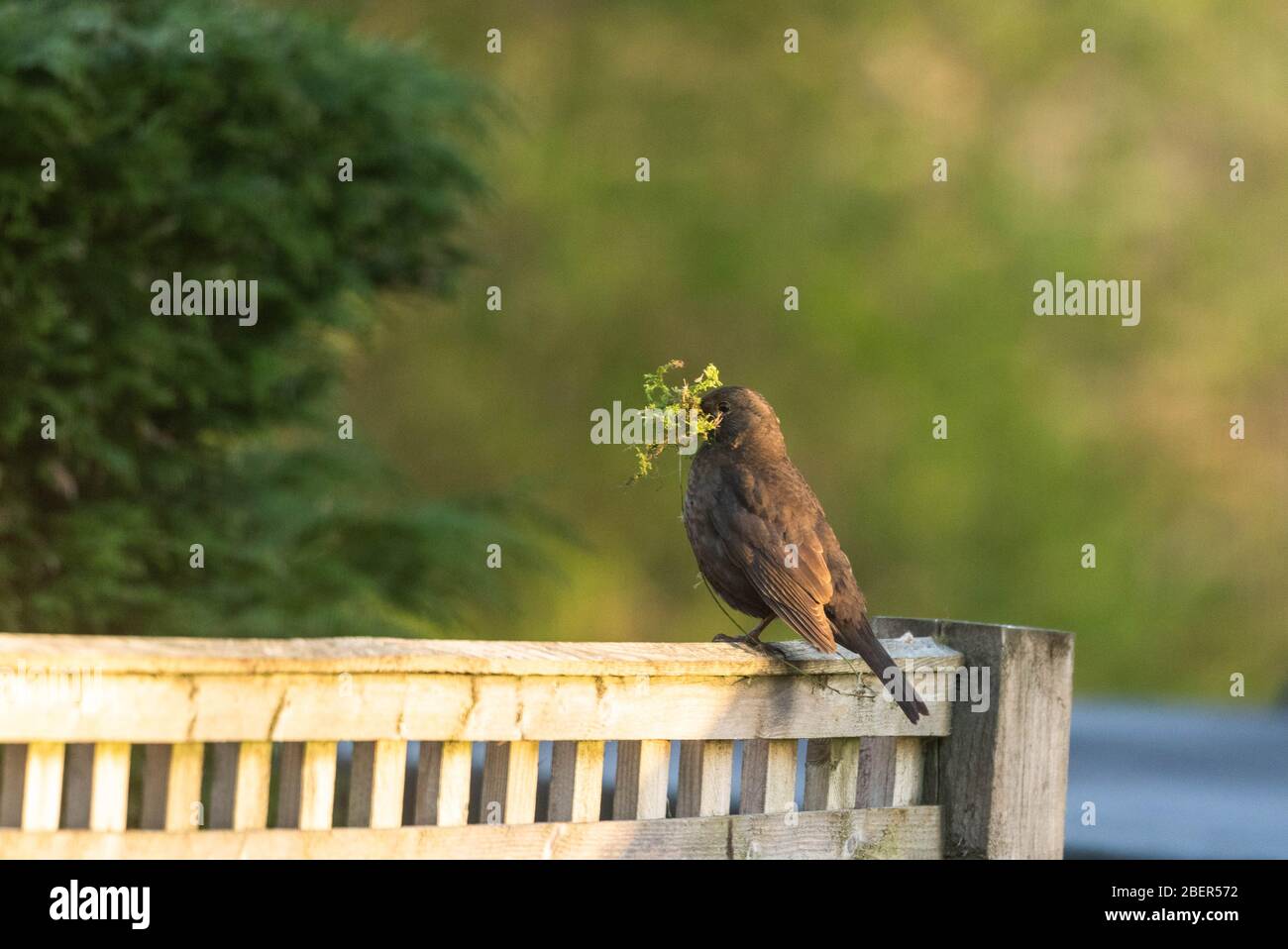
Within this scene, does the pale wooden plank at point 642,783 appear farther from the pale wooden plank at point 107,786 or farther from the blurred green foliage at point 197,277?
the blurred green foliage at point 197,277

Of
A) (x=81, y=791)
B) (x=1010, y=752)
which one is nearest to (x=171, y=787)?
(x=81, y=791)

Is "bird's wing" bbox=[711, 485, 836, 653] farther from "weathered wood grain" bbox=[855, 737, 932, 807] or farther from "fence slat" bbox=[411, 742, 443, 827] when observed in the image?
"fence slat" bbox=[411, 742, 443, 827]

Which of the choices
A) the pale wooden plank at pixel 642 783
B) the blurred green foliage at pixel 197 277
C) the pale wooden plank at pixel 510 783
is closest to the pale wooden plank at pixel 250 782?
the pale wooden plank at pixel 510 783

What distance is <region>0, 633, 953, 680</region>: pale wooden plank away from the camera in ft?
6.82

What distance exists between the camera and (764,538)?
126 inches

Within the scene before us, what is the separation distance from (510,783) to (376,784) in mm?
247

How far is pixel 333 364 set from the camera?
624 cm

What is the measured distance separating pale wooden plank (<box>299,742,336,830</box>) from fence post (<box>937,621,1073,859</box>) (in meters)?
1.28

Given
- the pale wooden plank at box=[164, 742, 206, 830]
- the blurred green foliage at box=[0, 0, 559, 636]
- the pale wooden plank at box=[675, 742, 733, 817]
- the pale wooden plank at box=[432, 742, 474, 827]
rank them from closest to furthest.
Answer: the pale wooden plank at box=[164, 742, 206, 830], the pale wooden plank at box=[432, 742, 474, 827], the pale wooden plank at box=[675, 742, 733, 817], the blurred green foliage at box=[0, 0, 559, 636]

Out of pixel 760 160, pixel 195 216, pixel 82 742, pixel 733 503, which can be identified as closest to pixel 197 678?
pixel 82 742

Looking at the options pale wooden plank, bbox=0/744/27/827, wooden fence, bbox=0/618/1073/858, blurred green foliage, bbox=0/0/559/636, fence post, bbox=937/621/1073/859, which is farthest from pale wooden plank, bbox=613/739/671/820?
blurred green foliage, bbox=0/0/559/636

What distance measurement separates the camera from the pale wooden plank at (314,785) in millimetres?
2297

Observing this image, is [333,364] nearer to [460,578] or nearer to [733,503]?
[460,578]
